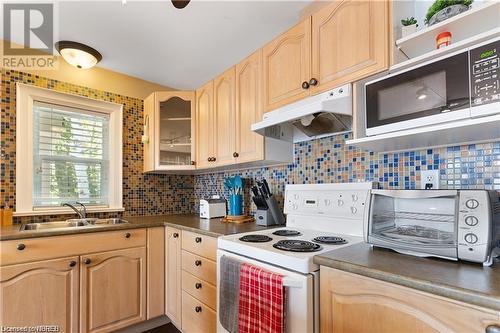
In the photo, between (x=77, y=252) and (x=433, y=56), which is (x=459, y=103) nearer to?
(x=433, y=56)

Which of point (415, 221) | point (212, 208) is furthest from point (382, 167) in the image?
point (212, 208)

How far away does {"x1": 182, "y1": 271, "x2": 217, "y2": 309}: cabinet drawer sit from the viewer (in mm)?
1678

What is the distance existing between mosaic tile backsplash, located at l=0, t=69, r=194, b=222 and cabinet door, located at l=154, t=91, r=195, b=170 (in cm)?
35

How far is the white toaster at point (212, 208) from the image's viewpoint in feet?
7.88

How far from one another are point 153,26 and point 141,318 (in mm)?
2221

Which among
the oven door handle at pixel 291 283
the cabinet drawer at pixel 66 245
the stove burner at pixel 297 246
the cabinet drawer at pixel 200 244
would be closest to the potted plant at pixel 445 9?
the stove burner at pixel 297 246

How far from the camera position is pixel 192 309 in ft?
6.12

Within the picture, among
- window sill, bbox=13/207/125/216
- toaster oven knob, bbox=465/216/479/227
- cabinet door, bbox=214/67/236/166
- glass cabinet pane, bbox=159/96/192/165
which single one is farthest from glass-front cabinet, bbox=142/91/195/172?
toaster oven knob, bbox=465/216/479/227

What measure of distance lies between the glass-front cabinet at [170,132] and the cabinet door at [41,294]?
3.51 ft

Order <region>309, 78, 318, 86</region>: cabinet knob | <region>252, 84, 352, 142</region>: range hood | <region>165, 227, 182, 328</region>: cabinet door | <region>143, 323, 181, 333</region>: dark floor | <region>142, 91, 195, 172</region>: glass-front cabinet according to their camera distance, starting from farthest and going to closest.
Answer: <region>142, 91, 195, 172</region>: glass-front cabinet
<region>143, 323, 181, 333</region>: dark floor
<region>165, 227, 182, 328</region>: cabinet door
<region>309, 78, 318, 86</region>: cabinet knob
<region>252, 84, 352, 142</region>: range hood

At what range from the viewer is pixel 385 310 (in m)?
0.86

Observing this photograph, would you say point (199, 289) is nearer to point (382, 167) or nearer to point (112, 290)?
point (112, 290)

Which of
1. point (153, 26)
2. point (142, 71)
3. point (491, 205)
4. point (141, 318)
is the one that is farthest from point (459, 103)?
point (142, 71)

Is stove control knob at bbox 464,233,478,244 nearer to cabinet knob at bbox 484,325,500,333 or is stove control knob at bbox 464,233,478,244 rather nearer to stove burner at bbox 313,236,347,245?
cabinet knob at bbox 484,325,500,333
